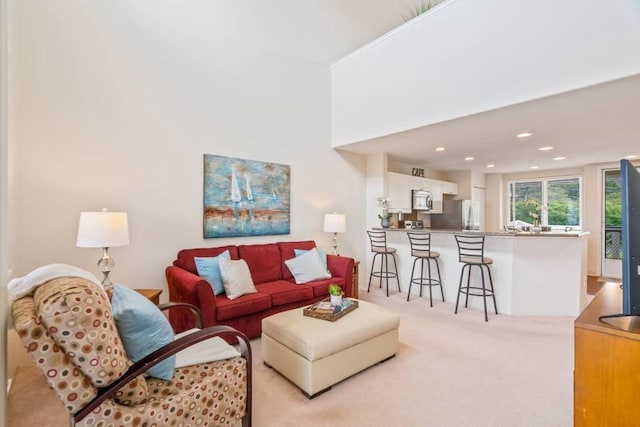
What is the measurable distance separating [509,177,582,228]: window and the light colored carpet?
4.35m

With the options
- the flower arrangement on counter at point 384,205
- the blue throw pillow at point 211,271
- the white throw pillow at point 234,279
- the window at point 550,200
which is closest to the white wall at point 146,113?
the blue throw pillow at point 211,271

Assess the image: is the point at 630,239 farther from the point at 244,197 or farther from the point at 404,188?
the point at 404,188

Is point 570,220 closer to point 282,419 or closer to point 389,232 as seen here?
point 389,232

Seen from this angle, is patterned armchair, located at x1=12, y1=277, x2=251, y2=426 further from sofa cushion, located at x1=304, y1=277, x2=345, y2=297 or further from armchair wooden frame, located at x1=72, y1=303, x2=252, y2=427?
sofa cushion, located at x1=304, y1=277, x2=345, y2=297

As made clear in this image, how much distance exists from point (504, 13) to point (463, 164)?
3710 mm

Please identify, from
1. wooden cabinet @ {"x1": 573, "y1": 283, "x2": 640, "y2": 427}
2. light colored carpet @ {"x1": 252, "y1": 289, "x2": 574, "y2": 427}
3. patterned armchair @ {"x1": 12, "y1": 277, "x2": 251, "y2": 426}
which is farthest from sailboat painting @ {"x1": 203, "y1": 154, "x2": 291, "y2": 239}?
wooden cabinet @ {"x1": 573, "y1": 283, "x2": 640, "y2": 427}

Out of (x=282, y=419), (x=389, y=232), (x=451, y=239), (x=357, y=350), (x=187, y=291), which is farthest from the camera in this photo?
(x=389, y=232)

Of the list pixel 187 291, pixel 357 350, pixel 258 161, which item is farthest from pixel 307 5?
pixel 357 350

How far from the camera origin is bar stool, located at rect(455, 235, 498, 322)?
12.5 ft

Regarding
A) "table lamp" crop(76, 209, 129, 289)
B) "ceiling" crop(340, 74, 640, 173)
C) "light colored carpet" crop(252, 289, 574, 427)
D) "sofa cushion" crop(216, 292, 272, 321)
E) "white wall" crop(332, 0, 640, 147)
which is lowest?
"light colored carpet" crop(252, 289, 574, 427)

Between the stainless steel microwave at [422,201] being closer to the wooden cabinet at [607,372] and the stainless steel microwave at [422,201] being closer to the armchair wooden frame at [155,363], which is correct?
the wooden cabinet at [607,372]

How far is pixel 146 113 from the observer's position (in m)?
3.15

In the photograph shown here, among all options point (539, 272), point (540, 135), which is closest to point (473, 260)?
point (539, 272)

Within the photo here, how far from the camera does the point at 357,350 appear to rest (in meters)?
2.31
